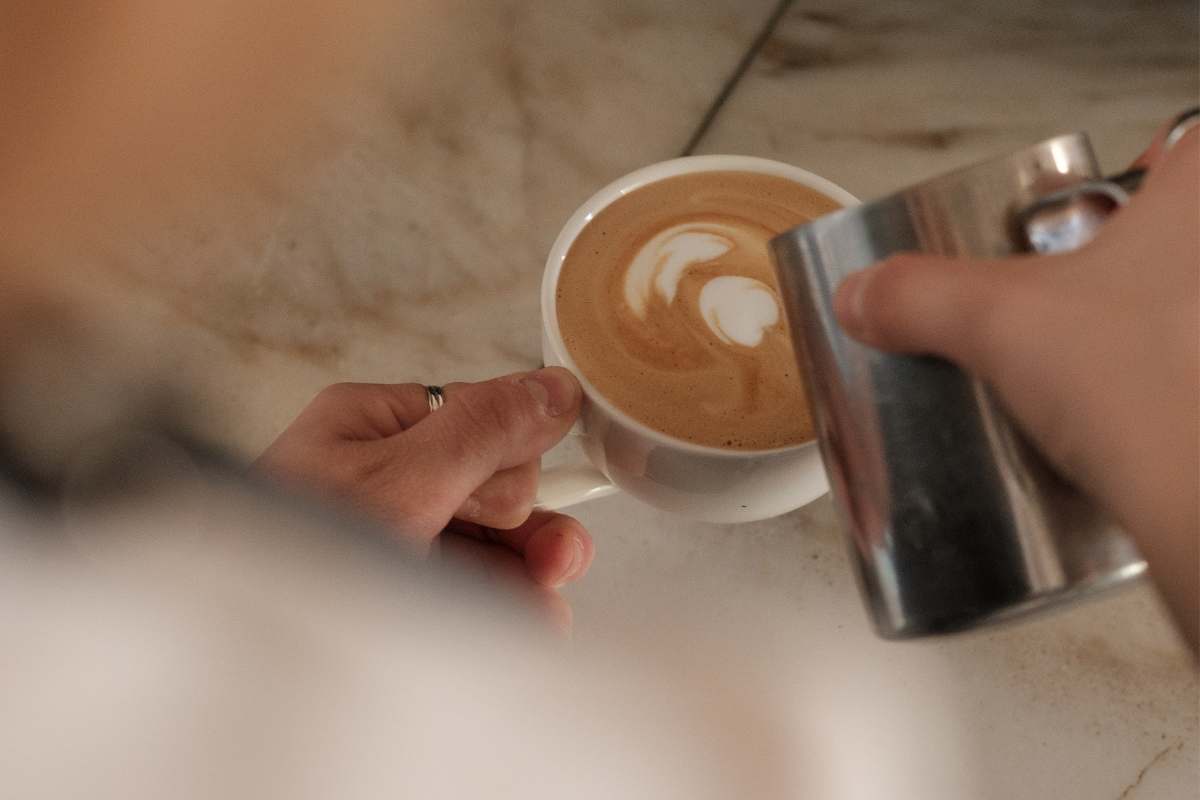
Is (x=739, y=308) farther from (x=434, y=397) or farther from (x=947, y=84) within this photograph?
(x=947, y=84)

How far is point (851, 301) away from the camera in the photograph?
0.31m

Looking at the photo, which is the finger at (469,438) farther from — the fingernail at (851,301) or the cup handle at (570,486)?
the fingernail at (851,301)

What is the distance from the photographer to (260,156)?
764mm

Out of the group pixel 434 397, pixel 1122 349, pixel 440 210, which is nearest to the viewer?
pixel 1122 349

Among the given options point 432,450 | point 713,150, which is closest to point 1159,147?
→ point 432,450

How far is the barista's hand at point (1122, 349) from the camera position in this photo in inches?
11.0

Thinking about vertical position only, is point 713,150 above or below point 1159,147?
above

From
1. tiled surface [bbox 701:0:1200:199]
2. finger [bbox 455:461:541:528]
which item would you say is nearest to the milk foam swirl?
finger [bbox 455:461:541:528]

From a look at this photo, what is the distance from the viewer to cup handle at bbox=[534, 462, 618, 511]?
562 mm

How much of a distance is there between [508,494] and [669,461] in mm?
114

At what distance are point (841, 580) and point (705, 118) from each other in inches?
14.4

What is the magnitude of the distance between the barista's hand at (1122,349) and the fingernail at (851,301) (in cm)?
2

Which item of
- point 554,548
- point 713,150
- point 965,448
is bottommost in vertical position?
point 965,448

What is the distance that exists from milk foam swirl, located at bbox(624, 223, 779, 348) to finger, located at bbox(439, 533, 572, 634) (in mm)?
173
